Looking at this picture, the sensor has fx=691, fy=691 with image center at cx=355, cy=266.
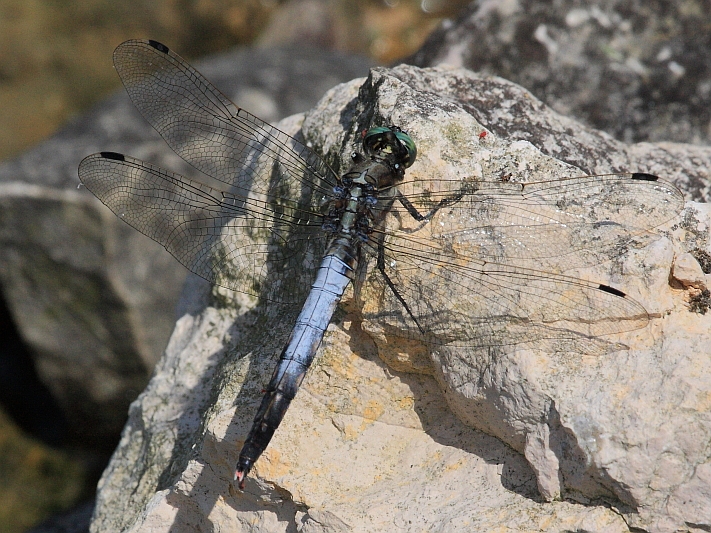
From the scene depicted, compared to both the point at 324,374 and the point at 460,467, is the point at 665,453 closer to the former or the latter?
the point at 460,467

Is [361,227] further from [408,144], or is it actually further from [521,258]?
[521,258]

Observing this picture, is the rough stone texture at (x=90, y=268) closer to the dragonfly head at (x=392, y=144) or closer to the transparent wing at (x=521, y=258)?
the dragonfly head at (x=392, y=144)

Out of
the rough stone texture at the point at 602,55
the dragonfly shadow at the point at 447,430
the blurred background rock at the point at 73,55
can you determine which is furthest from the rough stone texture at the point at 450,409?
the blurred background rock at the point at 73,55

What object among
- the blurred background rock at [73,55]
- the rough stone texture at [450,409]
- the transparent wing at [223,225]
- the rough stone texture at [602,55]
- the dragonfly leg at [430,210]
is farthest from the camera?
the blurred background rock at [73,55]

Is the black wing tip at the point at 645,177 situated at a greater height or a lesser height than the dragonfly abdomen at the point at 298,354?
greater

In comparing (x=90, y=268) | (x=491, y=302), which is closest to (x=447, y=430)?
(x=491, y=302)

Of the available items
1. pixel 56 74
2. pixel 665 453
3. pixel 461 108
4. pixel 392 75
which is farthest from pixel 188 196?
pixel 56 74
